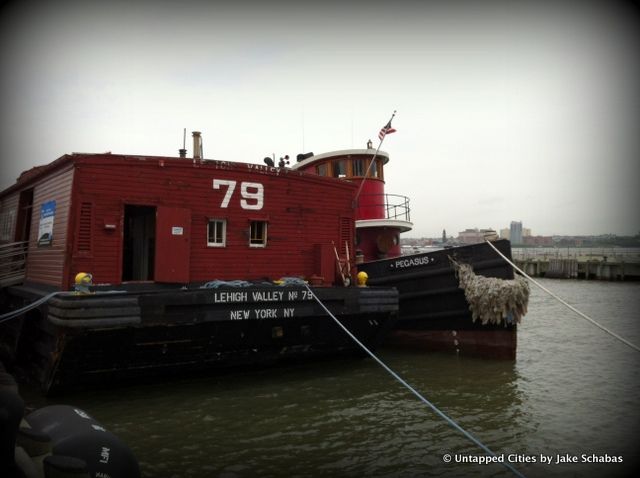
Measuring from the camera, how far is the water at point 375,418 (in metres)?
5.60

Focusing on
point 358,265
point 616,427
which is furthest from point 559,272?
point 616,427

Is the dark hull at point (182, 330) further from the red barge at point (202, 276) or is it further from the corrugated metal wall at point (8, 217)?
the corrugated metal wall at point (8, 217)

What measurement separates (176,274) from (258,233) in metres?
2.22

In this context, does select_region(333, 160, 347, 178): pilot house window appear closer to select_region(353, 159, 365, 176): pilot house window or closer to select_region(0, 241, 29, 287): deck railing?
select_region(353, 159, 365, 176): pilot house window

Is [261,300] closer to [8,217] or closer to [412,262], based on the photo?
[412,262]

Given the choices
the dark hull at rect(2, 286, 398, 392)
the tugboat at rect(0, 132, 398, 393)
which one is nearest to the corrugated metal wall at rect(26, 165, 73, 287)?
the tugboat at rect(0, 132, 398, 393)

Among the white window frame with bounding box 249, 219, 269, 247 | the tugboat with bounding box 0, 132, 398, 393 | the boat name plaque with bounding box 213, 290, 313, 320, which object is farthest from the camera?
the white window frame with bounding box 249, 219, 269, 247

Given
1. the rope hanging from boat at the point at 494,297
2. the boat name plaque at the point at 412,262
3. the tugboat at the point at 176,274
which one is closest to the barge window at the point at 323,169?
the tugboat at the point at 176,274

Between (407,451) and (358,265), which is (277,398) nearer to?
(407,451)

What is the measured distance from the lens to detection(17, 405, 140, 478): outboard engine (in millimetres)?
3789

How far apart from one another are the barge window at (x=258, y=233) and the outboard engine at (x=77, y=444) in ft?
20.0

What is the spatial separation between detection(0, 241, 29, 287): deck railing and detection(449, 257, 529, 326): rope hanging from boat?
11.2 metres

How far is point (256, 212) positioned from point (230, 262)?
131 cm

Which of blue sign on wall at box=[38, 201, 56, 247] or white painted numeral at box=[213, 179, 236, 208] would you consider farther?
white painted numeral at box=[213, 179, 236, 208]
